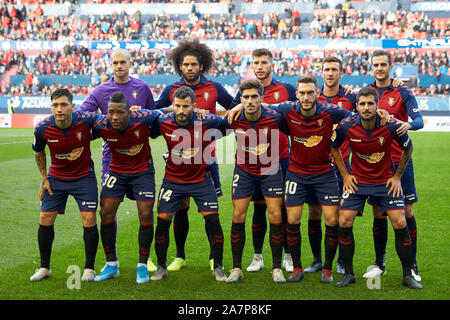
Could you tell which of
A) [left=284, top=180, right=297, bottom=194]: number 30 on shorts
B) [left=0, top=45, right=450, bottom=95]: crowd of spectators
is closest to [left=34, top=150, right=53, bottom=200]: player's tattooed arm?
[left=284, top=180, right=297, bottom=194]: number 30 on shorts

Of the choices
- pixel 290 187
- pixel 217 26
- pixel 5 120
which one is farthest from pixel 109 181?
pixel 217 26

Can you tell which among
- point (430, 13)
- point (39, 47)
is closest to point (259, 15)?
point (430, 13)

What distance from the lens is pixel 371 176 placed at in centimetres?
596

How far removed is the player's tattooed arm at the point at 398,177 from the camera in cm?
588

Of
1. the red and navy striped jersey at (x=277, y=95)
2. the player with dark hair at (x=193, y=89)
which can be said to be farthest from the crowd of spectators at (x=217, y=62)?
the red and navy striped jersey at (x=277, y=95)

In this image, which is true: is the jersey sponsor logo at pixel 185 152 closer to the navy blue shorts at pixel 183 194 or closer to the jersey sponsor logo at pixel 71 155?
the navy blue shorts at pixel 183 194

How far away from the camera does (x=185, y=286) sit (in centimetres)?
590

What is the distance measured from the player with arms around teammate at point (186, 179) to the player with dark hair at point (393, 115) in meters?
1.76

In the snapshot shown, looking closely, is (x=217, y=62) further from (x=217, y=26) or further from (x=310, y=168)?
(x=310, y=168)

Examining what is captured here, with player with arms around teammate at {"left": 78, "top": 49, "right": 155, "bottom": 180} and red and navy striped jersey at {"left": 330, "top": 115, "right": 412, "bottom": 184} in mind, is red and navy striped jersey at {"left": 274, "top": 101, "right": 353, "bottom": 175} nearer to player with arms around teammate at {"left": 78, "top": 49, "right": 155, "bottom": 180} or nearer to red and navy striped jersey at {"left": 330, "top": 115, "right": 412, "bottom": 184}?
red and navy striped jersey at {"left": 330, "top": 115, "right": 412, "bottom": 184}

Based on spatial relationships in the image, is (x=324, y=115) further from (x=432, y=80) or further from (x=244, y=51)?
(x=244, y=51)

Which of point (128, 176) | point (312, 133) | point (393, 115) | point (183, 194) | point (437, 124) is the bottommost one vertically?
point (437, 124)

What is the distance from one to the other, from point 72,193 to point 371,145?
10.5 ft

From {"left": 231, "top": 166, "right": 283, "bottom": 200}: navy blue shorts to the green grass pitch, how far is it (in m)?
0.91
